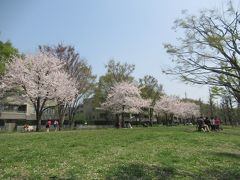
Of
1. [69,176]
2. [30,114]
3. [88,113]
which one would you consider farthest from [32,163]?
[88,113]

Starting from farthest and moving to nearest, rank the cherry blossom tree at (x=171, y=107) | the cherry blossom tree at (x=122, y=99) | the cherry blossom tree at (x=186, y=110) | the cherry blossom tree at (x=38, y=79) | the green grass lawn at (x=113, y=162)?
1. the cherry blossom tree at (x=186, y=110)
2. the cherry blossom tree at (x=171, y=107)
3. the cherry blossom tree at (x=122, y=99)
4. the cherry blossom tree at (x=38, y=79)
5. the green grass lawn at (x=113, y=162)

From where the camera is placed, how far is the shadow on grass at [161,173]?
13.4 m

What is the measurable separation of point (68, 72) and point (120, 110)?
21.0 metres

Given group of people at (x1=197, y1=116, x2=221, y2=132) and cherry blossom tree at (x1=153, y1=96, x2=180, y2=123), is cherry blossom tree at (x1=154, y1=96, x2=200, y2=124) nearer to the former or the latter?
cherry blossom tree at (x1=153, y1=96, x2=180, y2=123)

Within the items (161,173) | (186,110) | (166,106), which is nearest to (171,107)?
(166,106)

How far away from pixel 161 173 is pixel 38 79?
37048 millimetres

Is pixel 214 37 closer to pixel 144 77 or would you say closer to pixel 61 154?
pixel 61 154

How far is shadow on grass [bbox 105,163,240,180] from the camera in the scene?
13.4 meters

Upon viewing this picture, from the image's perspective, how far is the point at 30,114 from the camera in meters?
89.8

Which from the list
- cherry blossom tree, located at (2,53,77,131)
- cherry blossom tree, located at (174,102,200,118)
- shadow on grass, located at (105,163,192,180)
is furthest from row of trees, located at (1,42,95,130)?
cherry blossom tree, located at (174,102,200,118)

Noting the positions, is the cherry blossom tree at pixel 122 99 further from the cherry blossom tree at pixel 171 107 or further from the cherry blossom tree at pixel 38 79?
the cherry blossom tree at pixel 171 107

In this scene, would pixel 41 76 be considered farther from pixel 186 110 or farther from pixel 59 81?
pixel 186 110

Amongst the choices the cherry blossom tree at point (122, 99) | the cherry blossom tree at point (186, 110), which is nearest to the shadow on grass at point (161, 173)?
the cherry blossom tree at point (122, 99)

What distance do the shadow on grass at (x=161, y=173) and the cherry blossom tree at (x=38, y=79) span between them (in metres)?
33.2
